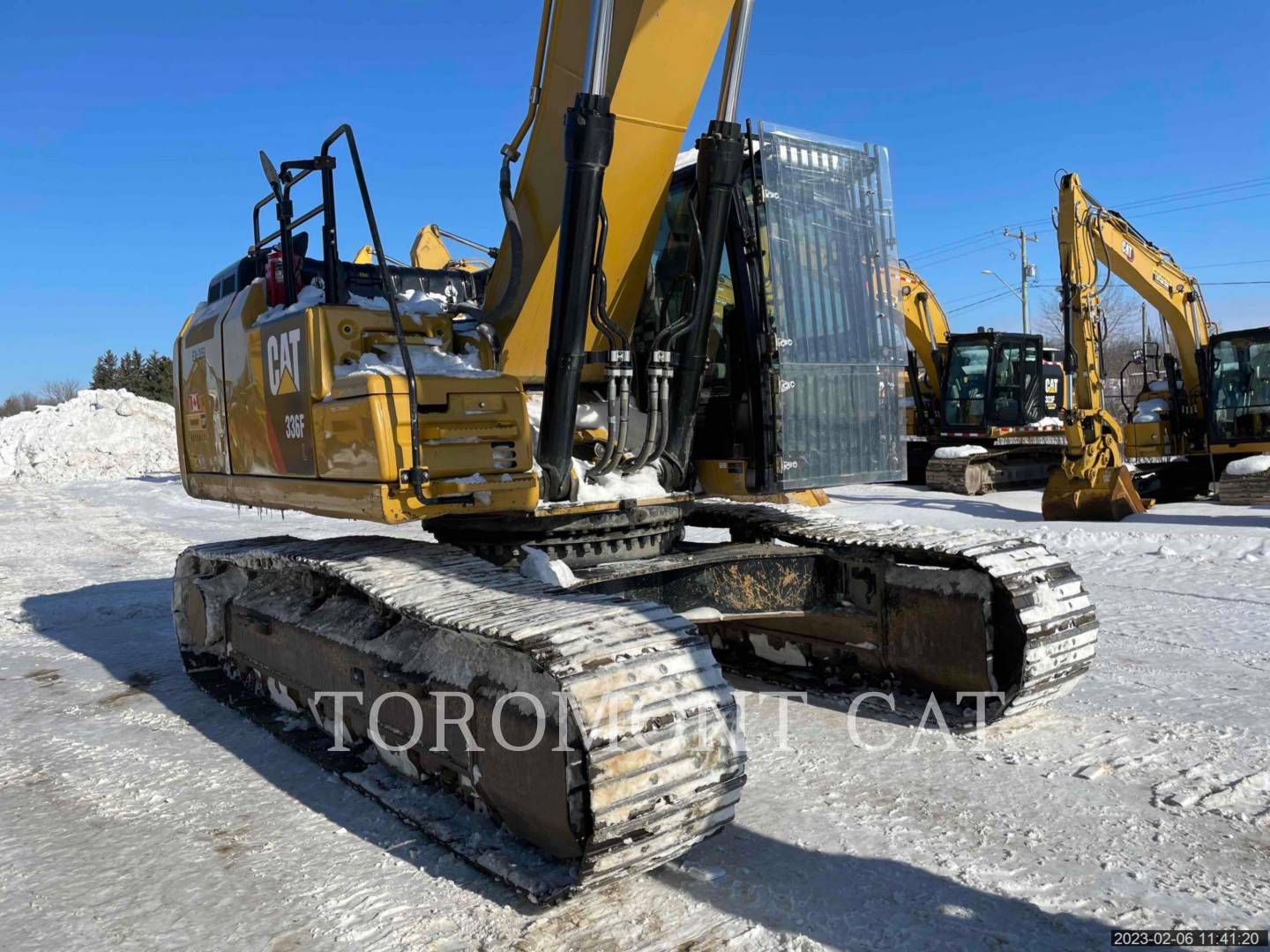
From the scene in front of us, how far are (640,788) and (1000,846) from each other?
1227mm

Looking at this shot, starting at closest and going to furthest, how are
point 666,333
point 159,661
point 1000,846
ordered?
point 1000,846 → point 666,333 → point 159,661

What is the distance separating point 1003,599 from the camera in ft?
13.6

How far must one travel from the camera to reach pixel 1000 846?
3125 millimetres

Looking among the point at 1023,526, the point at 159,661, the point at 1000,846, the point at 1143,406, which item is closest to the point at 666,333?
the point at 1000,846

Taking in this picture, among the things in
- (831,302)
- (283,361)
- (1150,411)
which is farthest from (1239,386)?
(283,361)

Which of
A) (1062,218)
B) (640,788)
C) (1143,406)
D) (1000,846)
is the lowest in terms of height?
(1000,846)

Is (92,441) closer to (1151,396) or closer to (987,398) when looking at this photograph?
(987,398)

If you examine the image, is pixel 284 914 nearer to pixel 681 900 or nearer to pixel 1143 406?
pixel 681 900

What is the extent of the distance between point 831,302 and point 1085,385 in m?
9.21

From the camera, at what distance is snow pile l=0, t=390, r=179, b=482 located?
31.2m

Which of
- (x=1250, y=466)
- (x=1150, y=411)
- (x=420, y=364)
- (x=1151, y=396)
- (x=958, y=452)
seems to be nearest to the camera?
(x=420, y=364)

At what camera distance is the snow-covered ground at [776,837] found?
2756mm

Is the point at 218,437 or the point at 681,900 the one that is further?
the point at 218,437

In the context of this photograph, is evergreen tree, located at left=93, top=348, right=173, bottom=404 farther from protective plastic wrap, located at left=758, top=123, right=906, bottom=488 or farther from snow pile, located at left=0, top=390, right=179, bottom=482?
protective plastic wrap, located at left=758, top=123, right=906, bottom=488
